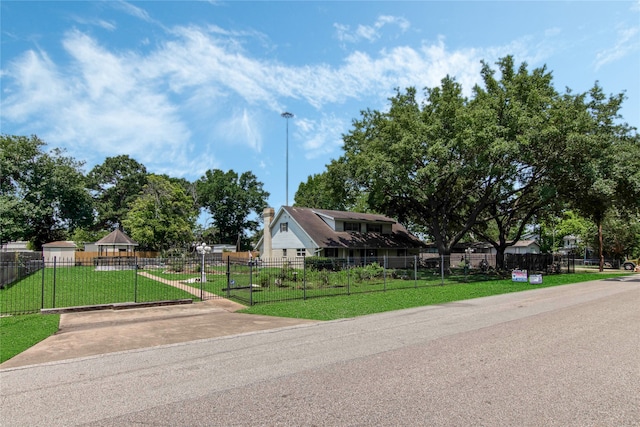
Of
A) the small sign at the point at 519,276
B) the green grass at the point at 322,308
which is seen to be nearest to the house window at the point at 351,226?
the small sign at the point at 519,276

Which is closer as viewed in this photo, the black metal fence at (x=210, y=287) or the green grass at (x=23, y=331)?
the green grass at (x=23, y=331)

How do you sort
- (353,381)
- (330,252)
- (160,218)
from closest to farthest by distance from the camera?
(353,381)
(330,252)
(160,218)

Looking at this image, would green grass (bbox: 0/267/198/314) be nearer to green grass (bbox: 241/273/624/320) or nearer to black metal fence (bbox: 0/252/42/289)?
black metal fence (bbox: 0/252/42/289)

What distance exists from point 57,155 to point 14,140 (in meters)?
5.44

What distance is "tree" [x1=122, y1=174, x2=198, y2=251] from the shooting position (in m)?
46.9

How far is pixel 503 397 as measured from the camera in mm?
5098

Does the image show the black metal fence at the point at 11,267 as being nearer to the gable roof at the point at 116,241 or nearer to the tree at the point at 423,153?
the tree at the point at 423,153

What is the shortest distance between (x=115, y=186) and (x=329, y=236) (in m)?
51.4

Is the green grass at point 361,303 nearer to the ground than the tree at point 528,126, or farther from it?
nearer to the ground

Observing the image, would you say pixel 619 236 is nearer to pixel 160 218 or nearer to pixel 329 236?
pixel 329 236

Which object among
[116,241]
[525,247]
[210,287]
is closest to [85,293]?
[210,287]

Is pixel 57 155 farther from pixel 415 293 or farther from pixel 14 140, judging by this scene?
pixel 415 293

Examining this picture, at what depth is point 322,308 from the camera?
14.0 metres

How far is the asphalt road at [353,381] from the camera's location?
4.61m
